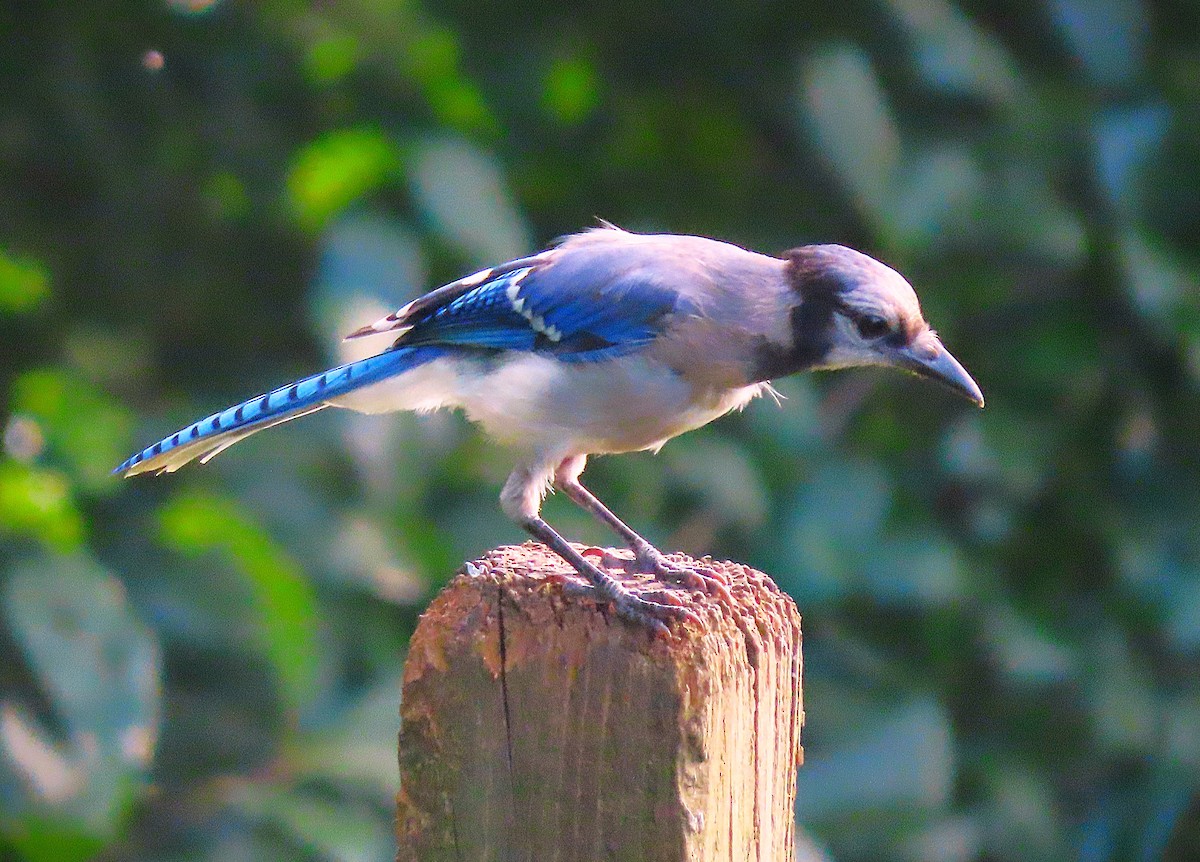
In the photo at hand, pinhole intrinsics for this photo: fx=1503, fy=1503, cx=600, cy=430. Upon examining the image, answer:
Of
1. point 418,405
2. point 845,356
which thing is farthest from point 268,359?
point 845,356

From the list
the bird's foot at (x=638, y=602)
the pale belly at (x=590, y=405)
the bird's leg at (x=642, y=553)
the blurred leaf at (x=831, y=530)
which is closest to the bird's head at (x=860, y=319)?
the pale belly at (x=590, y=405)

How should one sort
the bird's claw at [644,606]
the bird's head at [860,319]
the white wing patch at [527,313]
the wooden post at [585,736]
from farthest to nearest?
the white wing patch at [527,313]
the bird's head at [860,319]
the bird's claw at [644,606]
the wooden post at [585,736]

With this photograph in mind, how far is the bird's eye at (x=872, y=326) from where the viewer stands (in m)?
2.20

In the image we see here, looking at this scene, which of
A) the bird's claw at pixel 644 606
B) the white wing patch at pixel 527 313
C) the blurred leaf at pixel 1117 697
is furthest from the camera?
the blurred leaf at pixel 1117 697

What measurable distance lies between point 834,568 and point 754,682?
2272 millimetres

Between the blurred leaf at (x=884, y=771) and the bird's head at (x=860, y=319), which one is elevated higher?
the bird's head at (x=860, y=319)

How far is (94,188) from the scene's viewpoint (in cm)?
367

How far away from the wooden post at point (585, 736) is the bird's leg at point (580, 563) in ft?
0.08

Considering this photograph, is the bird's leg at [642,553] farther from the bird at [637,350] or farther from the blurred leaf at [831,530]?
the blurred leaf at [831,530]

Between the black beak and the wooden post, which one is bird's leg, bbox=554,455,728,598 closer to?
the wooden post

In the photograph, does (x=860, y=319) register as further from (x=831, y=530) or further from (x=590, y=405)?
(x=831, y=530)

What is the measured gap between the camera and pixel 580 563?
181 cm

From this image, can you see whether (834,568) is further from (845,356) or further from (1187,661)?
(845,356)

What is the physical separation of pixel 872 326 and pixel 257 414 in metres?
0.93
